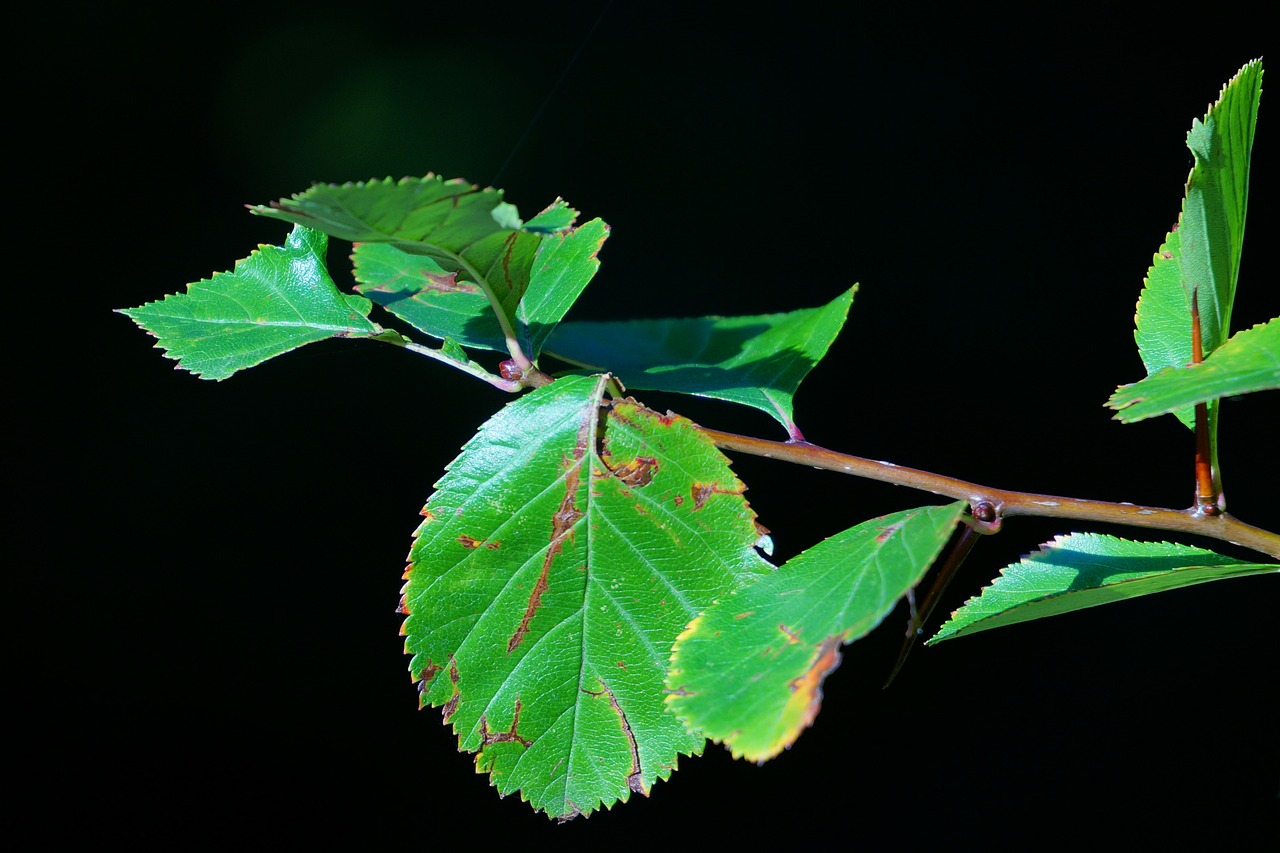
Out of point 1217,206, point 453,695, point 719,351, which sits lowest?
point 453,695

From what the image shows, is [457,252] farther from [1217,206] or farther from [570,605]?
[1217,206]

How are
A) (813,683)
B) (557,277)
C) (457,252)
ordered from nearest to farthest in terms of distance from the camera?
(813,683) → (457,252) → (557,277)

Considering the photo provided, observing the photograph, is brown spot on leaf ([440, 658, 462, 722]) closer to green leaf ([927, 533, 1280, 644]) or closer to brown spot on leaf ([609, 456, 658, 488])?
brown spot on leaf ([609, 456, 658, 488])

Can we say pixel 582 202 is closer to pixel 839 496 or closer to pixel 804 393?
pixel 804 393

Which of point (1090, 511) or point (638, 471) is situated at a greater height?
point (1090, 511)

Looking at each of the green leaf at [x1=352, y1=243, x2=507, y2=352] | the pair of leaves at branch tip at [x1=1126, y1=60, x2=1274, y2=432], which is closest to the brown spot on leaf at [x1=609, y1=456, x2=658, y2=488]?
the green leaf at [x1=352, y1=243, x2=507, y2=352]

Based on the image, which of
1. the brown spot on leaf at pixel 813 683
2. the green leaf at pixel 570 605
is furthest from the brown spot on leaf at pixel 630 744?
the brown spot on leaf at pixel 813 683

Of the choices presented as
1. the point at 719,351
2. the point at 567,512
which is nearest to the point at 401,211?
the point at 567,512

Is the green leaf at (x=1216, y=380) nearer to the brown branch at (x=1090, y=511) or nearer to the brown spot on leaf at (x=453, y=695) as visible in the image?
the brown branch at (x=1090, y=511)
